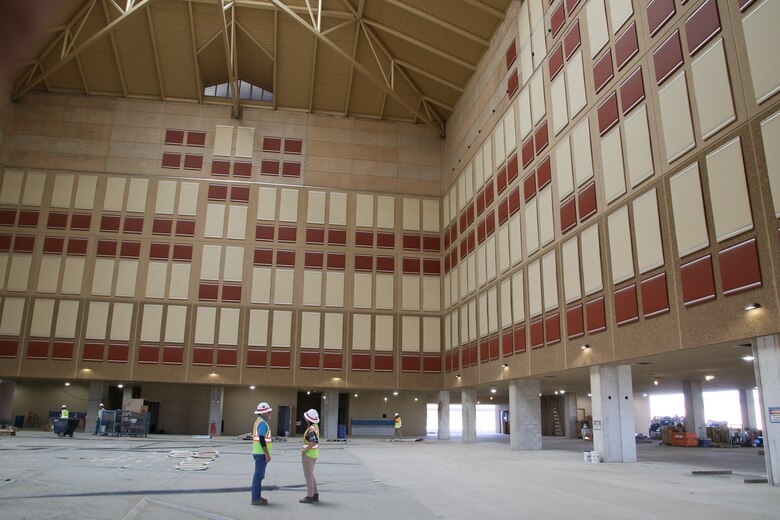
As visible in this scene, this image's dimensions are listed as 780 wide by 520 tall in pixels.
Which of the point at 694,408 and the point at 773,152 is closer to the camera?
the point at 773,152

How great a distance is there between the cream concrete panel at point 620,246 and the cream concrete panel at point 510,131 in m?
13.1

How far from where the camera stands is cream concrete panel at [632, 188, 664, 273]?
23.8 m

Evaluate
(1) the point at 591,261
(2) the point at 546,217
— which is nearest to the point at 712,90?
(1) the point at 591,261

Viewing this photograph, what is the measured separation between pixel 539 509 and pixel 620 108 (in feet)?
62.4

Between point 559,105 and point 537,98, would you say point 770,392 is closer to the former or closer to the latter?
point 559,105

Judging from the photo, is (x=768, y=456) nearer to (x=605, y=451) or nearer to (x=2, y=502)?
(x=605, y=451)

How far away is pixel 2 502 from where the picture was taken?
13555 mm

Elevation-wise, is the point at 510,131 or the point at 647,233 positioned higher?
the point at 510,131

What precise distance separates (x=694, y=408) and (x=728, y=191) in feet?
83.8

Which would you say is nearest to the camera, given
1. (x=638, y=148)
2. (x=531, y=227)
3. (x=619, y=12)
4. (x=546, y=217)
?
(x=638, y=148)

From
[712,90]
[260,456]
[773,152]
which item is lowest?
[260,456]

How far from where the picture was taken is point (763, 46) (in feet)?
62.7

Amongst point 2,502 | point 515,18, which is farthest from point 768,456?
point 515,18

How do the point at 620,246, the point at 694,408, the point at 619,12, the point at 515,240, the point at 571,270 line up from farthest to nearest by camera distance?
the point at 694,408 → the point at 515,240 → the point at 571,270 → the point at 619,12 → the point at 620,246
